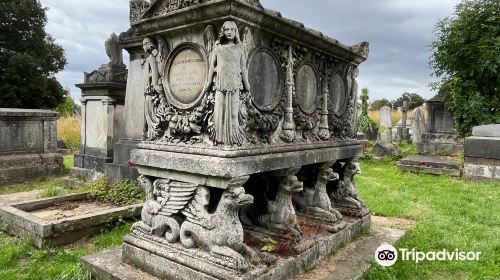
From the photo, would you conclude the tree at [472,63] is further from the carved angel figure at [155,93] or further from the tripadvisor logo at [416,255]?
the carved angel figure at [155,93]

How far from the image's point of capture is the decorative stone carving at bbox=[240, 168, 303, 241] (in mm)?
3570

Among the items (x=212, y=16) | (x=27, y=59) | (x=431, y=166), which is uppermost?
(x=27, y=59)

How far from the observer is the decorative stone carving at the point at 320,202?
13.5 feet

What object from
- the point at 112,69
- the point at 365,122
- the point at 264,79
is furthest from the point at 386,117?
the point at 264,79

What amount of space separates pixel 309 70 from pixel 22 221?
12.7 feet

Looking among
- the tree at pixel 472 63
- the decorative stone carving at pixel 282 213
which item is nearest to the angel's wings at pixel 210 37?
the decorative stone carving at pixel 282 213

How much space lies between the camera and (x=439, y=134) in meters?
12.8

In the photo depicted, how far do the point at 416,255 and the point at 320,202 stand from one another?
1178mm

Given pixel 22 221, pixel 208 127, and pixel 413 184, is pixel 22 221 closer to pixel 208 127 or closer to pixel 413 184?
pixel 208 127

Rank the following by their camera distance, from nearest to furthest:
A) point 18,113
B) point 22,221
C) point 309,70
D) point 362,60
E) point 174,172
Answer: point 174,172 < point 309,70 < point 22,221 < point 362,60 < point 18,113

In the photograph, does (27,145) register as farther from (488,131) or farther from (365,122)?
(365,122)

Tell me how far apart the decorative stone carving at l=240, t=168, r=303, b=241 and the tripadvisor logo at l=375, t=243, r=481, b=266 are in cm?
100

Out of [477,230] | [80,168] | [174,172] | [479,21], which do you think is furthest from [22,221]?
[479,21]

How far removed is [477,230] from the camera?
4.97 metres
